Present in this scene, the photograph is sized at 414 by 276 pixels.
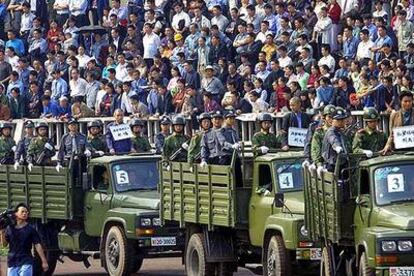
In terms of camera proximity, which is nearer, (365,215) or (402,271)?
(402,271)

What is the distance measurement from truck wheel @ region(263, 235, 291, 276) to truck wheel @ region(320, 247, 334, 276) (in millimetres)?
924

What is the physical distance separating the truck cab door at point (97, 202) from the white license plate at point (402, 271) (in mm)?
9233

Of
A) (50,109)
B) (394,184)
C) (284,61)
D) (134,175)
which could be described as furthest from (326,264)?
(50,109)

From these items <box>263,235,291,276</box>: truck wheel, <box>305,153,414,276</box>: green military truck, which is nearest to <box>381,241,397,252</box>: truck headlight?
<box>305,153,414,276</box>: green military truck

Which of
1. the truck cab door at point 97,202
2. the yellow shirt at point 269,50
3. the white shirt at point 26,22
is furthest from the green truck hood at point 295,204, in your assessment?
the white shirt at point 26,22

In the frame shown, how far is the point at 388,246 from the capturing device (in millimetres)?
18953

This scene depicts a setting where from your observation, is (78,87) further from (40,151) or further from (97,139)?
(97,139)

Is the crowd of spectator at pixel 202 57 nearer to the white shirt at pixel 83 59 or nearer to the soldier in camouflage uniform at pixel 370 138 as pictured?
the white shirt at pixel 83 59

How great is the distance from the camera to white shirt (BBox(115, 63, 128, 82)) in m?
36.9

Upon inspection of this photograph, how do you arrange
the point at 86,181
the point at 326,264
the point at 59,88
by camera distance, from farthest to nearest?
the point at 59,88 < the point at 86,181 < the point at 326,264

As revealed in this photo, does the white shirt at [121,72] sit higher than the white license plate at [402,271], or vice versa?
the white shirt at [121,72]

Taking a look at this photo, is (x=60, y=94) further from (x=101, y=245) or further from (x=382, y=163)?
(x=382, y=163)

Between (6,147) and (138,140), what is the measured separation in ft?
8.97

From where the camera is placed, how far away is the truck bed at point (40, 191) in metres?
28.5
